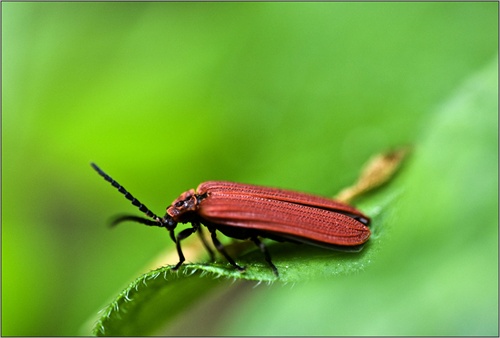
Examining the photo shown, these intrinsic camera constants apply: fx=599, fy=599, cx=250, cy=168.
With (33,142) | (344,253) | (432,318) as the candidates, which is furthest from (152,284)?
(33,142)

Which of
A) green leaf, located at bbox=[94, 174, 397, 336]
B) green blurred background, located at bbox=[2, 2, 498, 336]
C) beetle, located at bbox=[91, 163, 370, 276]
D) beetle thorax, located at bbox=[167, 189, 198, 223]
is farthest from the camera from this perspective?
green blurred background, located at bbox=[2, 2, 498, 336]

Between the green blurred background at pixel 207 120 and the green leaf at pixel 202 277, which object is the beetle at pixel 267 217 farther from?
the green blurred background at pixel 207 120

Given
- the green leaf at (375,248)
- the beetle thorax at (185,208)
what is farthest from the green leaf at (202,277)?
the beetle thorax at (185,208)

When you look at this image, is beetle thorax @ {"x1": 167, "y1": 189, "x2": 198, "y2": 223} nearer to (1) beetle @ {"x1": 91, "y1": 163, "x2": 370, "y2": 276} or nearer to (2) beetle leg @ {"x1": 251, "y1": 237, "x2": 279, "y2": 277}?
(1) beetle @ {"x1": 91, "y1": 163, "x2": 370, "y2": 276}

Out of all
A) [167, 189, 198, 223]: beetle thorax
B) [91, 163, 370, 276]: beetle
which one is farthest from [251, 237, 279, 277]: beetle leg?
[167, 189, 198, 223]: beetle thorax

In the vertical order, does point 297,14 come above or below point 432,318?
above

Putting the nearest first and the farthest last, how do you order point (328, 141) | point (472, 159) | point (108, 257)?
point (472, 159) → point (328, 141) → point (108, 257)

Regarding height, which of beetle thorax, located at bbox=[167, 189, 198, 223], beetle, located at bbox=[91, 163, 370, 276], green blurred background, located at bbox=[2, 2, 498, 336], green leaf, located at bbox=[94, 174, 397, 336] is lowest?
green leaf, located at bbox=[94, 174, 397, 336]

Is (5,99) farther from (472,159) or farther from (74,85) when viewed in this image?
(472,159)
